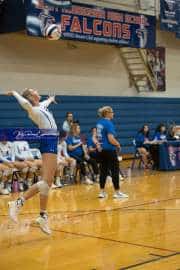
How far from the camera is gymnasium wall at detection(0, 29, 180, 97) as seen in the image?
1557 centimetres

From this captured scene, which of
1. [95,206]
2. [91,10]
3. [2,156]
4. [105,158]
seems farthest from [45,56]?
[95,206]

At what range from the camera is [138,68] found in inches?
751

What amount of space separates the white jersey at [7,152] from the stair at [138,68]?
913 centimetres

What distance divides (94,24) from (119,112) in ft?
11.6

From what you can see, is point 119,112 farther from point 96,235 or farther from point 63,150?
point 96,235

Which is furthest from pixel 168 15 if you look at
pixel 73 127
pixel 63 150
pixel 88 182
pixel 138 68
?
pixel 88 182

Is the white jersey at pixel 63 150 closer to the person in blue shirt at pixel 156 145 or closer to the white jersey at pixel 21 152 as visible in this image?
the white jersey at pixel 21 152

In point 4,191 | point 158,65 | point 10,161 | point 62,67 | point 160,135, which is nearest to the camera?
point 4,191

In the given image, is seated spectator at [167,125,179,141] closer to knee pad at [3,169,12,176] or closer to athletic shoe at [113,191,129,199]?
athletic shoe at [113,191,129,199]

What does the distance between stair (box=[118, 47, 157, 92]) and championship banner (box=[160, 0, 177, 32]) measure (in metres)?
1.24

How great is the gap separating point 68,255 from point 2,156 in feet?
17.9

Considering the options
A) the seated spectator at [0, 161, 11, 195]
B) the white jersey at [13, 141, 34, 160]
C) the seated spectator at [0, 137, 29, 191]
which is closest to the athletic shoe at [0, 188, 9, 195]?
the seated spectator at [0, 161, 11, 195]

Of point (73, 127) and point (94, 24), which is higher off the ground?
point (94, 24)

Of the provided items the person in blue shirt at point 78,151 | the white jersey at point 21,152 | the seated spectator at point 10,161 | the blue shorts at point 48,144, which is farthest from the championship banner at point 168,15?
the blue shorts at point 48,144
